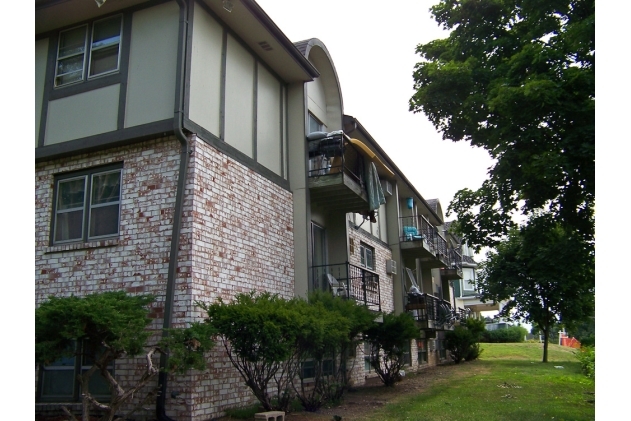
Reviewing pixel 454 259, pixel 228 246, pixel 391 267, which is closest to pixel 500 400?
pixel 228 246

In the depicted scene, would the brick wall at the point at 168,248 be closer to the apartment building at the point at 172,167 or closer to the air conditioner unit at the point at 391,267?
the apartment building at the point at 172,167

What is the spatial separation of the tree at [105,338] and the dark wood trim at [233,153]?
334 centimetres

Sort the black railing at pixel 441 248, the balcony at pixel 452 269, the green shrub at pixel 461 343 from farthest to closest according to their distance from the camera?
the balcony at pixel 452 269
the green shrub at pixel 461 343
the black railing at pixel 441 248

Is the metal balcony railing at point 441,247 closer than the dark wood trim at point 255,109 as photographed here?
No

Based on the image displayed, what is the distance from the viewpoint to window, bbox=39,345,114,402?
952 centimetres

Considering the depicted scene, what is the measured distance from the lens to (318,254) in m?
14.8

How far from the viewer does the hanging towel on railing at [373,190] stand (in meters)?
14.6

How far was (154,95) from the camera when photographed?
33.1 ft

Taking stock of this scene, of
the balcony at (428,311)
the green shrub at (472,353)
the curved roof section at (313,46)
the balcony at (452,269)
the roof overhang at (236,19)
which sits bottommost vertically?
the green shrub at (472,353)

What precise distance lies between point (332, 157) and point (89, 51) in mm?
5807

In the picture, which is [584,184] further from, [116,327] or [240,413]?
[116,327]

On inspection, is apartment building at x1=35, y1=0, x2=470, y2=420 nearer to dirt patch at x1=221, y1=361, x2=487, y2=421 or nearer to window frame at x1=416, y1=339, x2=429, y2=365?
dirt patch at x1=221, y1=361, x2=487, y2=421

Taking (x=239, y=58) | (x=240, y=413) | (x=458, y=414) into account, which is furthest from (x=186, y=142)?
(x=458, y=414)

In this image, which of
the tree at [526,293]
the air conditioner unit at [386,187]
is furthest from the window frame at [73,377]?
the tree at [526,293]
